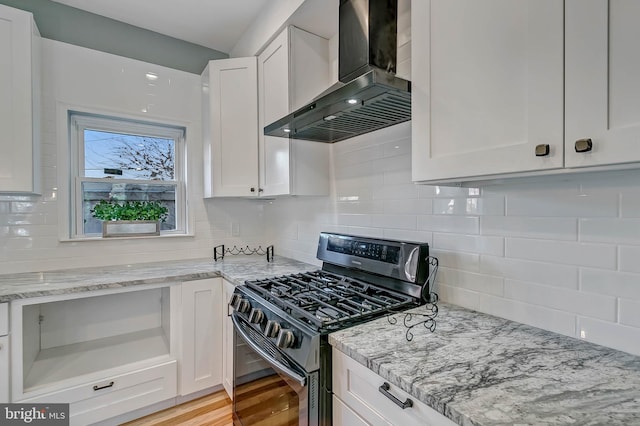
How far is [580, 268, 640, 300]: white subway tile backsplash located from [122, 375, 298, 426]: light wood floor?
105 cm

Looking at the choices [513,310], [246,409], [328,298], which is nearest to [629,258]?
[513,310]

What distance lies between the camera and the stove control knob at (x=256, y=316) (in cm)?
136

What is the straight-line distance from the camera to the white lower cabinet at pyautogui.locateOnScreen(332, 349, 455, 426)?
2.48 feet

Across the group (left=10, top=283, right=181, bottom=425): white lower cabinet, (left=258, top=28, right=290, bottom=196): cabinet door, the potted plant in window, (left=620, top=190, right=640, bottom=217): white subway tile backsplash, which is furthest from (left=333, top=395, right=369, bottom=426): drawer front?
the potted plant in window

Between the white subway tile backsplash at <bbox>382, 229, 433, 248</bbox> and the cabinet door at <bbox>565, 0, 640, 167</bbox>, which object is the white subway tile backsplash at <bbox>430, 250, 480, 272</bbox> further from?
the cabinet door at <bbox>565, 0, 640, 167</bbox>

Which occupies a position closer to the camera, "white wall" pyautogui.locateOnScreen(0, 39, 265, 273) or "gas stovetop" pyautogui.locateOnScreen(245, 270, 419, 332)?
"gas stovetop" pyautogui.locateOnScreen(245, 270, 419, 332)

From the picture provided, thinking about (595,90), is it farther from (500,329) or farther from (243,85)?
(243,85)

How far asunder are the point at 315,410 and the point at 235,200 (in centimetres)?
204

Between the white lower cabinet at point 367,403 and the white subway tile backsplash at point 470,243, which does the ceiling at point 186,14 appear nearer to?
the white subway tile backsplash at point 470,243

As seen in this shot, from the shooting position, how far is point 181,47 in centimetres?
257

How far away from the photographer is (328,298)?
4.45 ft

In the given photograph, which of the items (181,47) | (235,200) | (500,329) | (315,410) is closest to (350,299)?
(315,410)

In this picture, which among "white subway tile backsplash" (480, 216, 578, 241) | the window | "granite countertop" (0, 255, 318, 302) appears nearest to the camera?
"white subway tile backsplash" (480, 216, 578, 241)

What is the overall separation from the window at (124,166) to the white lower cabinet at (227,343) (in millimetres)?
901
